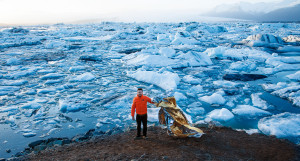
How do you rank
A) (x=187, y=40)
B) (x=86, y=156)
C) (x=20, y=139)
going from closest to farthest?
(x=86, y=156)
(x=20, y=139)
(x=187, y=40)

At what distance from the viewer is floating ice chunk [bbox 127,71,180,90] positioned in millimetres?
7191

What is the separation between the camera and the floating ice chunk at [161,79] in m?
7.19

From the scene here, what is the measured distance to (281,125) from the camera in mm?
4543

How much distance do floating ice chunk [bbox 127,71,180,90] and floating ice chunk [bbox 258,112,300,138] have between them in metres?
3.05

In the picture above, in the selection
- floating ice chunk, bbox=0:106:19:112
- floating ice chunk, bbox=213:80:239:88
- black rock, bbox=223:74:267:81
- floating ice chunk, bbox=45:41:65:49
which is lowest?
floating ice chunk, bbox=0:106:19:112

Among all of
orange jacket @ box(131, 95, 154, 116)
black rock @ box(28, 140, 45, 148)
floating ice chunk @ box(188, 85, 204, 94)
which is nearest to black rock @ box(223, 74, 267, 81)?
floating ice chunk @ box(188, 85, 204, 94)

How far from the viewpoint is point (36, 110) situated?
5.41 m

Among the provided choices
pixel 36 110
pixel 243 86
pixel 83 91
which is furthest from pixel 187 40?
pixel 36 110

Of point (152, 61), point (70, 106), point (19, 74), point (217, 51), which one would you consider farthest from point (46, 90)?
point (217, 51)

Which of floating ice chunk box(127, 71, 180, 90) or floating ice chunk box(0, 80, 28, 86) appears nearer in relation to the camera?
floating ice chunk box(127, 71, 180, 90)

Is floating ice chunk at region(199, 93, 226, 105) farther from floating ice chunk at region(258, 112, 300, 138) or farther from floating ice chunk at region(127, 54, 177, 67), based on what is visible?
floating ice chunk at region(127, 54, 177, 67)

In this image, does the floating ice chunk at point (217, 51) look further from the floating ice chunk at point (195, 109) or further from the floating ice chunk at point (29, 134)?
the floating ice chunk at point (29, 134)

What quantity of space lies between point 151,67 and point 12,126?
22.8ft

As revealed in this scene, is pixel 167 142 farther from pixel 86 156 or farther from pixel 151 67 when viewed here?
pixel 151 67
